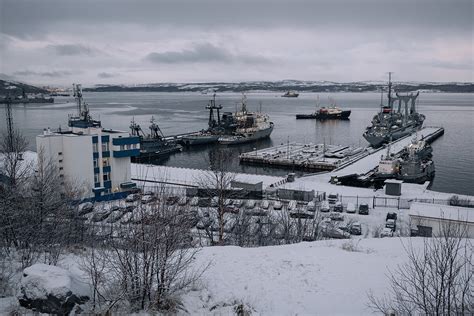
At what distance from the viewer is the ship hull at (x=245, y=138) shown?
3534cm

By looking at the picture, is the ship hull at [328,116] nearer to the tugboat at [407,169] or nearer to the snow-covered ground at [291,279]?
the tugboat at [407,169]

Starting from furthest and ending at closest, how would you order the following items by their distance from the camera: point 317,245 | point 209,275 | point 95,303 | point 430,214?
point 430,214
point 317,245
point 209,275
point 95,303

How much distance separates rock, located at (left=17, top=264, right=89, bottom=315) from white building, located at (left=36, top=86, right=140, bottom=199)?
1018cm

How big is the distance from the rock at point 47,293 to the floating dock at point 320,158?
1779cm

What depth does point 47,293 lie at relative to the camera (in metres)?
3.93

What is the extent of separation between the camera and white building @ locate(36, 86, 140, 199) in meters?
14.4

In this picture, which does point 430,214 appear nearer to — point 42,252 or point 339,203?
point 339,203

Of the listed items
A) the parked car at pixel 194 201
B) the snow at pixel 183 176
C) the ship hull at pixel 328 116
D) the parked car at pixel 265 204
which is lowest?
the snow at pixel 183 176

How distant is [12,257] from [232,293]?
2.99 metres

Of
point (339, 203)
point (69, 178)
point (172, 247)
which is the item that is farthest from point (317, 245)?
point (69, 178)

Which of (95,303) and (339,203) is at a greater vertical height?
(95,303)

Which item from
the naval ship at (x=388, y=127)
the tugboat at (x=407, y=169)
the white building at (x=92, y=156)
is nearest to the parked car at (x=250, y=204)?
the white building at (x=92, y=156)

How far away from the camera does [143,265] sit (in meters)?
4.33

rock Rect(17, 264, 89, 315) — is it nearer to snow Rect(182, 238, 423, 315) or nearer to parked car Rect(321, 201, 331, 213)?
snow Rect(182, 238, 423, 315)
